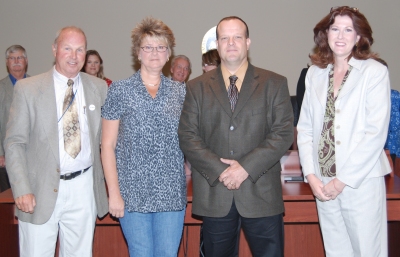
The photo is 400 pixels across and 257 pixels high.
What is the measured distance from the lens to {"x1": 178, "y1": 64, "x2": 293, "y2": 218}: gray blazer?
2502 mm

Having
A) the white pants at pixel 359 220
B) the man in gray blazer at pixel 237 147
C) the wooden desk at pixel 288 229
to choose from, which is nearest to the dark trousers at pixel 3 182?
the wooden desk at pixel 288 229

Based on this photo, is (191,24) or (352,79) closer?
(352,79)

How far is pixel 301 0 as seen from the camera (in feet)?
21.8

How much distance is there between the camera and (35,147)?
2.57 m

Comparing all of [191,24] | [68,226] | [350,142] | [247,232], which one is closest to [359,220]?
[350,142]

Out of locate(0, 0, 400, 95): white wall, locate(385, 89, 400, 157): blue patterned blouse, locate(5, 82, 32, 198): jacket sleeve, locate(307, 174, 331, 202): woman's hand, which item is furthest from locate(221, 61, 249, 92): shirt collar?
locate(0, 0, 400, 95): white wall

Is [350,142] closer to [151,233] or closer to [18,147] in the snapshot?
[151,233]

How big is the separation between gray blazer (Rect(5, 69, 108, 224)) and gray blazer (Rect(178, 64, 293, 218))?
672 mm

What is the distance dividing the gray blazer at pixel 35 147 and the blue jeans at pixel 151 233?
42cm

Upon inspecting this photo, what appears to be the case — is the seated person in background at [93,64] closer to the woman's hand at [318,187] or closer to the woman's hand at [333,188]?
the woman's hand at [318,187]

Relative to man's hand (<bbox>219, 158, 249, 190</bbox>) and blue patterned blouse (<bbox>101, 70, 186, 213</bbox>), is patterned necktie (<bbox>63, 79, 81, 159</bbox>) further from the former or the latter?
man's hand (<bbox>219, 158, 249, 190</bbox>)

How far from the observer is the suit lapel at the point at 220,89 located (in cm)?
255

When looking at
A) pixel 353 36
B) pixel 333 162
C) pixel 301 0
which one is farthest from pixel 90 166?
pixel 301 0

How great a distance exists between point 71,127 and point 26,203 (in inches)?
17.5
